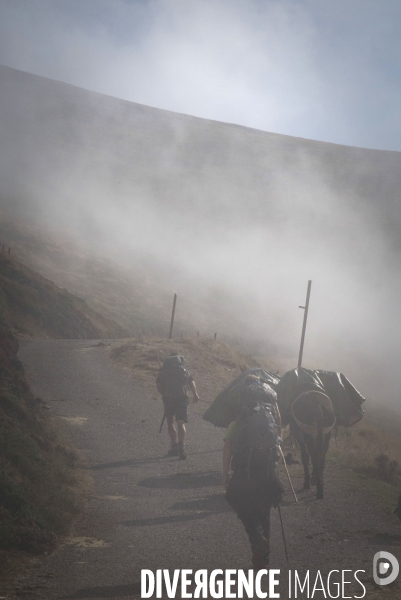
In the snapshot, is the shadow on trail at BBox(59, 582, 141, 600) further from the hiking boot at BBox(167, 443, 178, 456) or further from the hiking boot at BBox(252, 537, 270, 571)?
the hiking boot at BBox(167, 443, 178, 456)

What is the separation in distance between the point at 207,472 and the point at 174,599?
4.58 meters

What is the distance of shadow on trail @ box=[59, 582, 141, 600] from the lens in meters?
4.84

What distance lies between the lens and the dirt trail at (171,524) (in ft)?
17.5

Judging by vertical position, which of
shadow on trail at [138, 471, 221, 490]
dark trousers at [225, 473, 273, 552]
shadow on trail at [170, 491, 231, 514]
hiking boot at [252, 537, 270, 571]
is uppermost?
dark trousers at [225, 473, 273, 552]

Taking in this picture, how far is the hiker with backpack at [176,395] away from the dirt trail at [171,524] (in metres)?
0.36

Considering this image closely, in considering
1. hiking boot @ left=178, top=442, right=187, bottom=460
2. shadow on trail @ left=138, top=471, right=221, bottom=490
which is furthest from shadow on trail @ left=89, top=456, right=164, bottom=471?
shadow on trail @ left=138, top=471, right=221, bottom=490

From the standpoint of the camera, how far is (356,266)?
9344cm

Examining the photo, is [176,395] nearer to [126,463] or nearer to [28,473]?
[126,463]

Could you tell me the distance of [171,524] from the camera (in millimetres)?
6770

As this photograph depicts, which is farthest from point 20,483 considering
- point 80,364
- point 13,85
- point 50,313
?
point 13,85

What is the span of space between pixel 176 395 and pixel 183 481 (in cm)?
189

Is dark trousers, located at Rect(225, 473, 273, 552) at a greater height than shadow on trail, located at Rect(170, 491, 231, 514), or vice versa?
dark trousers, located at Rect(225, 473, 273, 552)

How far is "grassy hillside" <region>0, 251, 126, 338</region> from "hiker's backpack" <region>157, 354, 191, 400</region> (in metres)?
21.8

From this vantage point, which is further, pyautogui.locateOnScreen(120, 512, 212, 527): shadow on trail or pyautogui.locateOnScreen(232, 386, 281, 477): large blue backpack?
pyautogui.locateOnScreen(120, 512, 212, 527): shadow on trail
